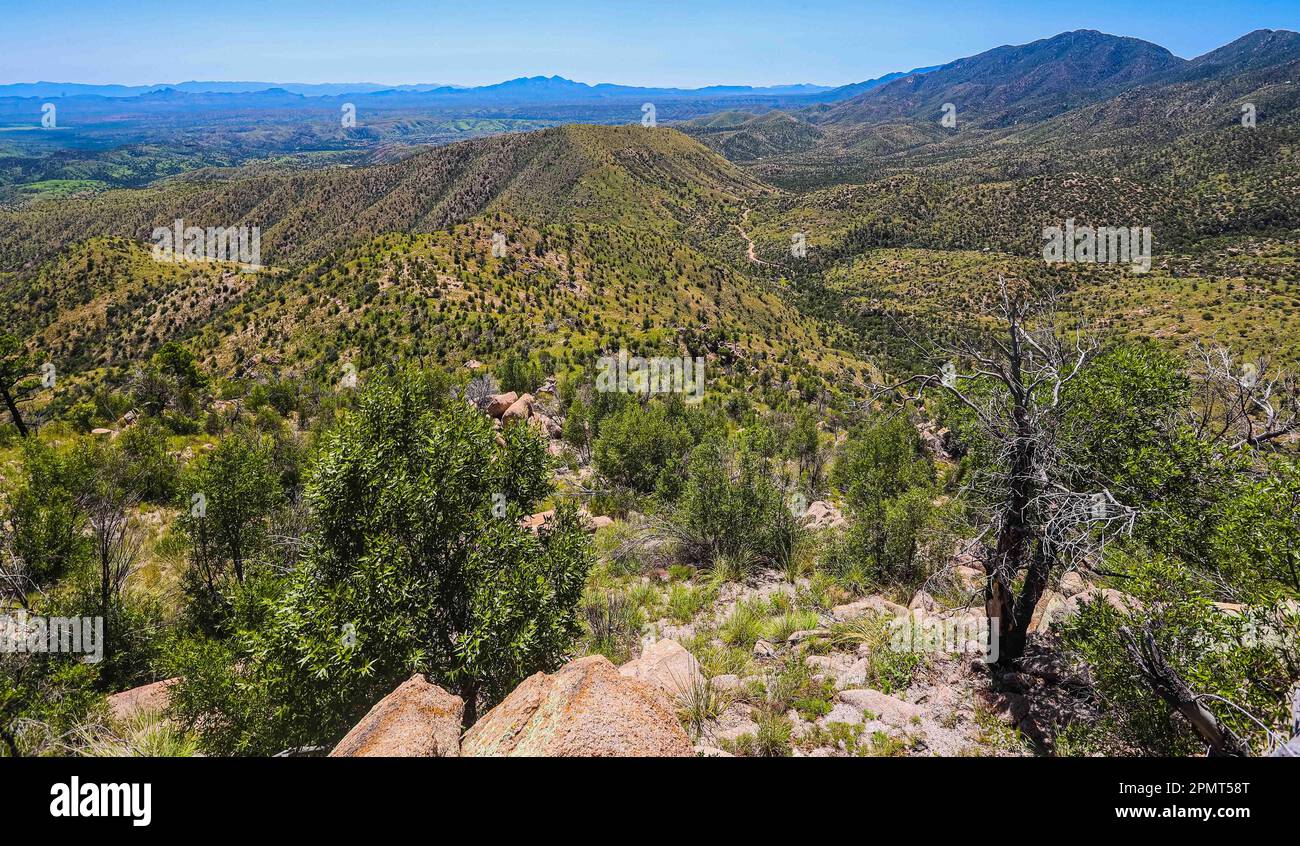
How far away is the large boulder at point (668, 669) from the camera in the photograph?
9062 millimetres

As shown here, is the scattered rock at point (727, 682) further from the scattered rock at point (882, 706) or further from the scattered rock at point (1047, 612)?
the scattered rock at point (1047, 612)

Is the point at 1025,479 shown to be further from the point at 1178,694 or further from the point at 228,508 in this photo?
the point at 228,508

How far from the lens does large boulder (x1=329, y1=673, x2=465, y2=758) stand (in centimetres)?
643

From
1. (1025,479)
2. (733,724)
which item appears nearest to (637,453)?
(733,724)

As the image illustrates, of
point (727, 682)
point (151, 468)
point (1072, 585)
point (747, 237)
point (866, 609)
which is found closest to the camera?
point (727, 682)

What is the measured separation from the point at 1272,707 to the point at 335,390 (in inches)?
1904

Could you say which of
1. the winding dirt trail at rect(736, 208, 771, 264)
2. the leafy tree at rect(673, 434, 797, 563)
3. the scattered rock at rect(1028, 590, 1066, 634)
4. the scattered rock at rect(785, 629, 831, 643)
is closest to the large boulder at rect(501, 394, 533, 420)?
the leafy tree at rect(673, 434, 797, 563)

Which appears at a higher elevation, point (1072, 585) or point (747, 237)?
point (747, 237)

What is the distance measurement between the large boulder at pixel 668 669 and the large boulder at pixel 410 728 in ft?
8.94

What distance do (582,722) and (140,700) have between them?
10.5m

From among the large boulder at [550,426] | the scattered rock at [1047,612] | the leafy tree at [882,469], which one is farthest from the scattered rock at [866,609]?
the large boulder at [550,426]

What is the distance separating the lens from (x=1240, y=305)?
79.1 meters

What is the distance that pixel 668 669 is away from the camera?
31.6 feet
